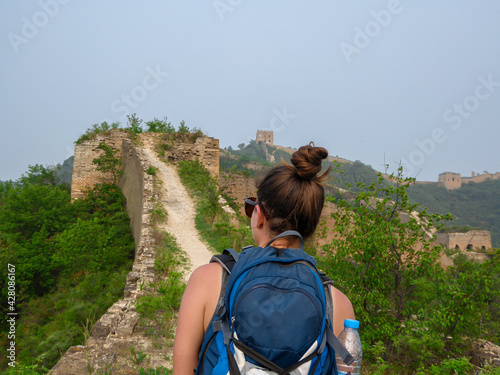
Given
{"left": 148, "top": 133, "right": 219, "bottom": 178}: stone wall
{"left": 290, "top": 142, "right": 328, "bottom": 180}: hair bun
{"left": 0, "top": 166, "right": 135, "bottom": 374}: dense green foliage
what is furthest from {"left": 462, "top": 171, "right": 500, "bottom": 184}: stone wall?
{"left": 290, "top": 142, "right": 328, "bottom": 180}: hair bun

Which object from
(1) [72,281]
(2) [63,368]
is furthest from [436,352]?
(1) [72,281]

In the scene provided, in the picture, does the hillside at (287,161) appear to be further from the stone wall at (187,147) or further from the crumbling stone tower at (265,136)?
the crumbling stone tower at (265,136)

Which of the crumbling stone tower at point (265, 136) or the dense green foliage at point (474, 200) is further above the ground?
the crumbling stone tower at point (265, 136)

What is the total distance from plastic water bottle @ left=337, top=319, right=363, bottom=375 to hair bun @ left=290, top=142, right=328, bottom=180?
2.08 feet

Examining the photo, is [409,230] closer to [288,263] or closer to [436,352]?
[436,352]

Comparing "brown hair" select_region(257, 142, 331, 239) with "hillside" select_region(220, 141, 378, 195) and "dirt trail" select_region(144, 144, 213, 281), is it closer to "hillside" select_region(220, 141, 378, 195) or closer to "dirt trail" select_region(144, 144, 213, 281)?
"hillside" select_region(220, 141, 378, 195)

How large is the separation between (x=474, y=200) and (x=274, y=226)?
8031 cm

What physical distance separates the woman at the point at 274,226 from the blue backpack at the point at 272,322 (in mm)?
64

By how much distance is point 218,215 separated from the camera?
9984 mm

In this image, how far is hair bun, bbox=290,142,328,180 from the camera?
146 cm

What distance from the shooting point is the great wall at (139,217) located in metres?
3.79

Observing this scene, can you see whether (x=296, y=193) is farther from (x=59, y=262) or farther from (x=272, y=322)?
(x=59, y=262)

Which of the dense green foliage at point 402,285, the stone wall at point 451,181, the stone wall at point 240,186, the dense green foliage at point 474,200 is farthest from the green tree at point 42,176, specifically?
the stone wall at point 451,181

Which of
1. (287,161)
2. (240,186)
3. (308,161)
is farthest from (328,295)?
(240,186)
